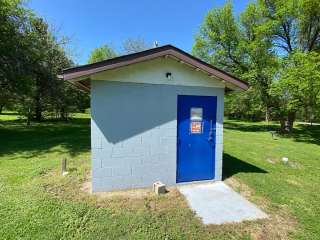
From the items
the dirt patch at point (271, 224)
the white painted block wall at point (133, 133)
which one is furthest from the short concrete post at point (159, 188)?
A: the dirt patch at point (271, 224)

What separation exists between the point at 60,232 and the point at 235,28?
2096 cm

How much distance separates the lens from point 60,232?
351 centimetres

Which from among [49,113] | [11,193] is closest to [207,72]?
[11,193]

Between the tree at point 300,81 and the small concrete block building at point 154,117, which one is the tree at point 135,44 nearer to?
the tree at point 300,81

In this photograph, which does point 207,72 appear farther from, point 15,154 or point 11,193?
point 15,154

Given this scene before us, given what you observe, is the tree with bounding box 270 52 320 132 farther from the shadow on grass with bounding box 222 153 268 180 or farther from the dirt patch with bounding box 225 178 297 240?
the dirt patch with bounding box 225 178 297 240

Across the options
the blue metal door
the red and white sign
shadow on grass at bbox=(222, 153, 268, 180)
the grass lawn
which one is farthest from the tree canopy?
the red and white sign

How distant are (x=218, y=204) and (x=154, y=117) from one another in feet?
7.83

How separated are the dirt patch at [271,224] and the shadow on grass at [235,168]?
5.63 feet

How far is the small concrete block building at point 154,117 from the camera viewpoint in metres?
4.86

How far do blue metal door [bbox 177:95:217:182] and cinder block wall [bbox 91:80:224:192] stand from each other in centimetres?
17

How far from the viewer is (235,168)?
285 inches

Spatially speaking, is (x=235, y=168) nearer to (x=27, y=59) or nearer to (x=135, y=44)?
(x=27, y=59)

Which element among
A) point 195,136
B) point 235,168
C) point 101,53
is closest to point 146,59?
point 195,136
